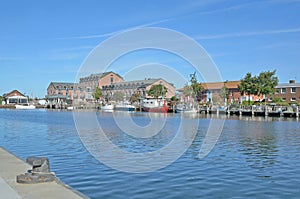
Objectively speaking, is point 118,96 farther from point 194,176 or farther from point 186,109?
point 194,176

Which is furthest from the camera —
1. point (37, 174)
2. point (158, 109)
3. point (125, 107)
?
point (125, 107)

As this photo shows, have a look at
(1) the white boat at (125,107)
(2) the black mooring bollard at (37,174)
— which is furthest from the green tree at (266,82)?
(2) the black mooring bollard at (37,174)

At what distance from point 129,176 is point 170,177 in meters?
1.67

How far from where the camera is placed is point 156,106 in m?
Answer: 113

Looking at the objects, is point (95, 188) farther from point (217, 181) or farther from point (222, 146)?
point (222, 146)

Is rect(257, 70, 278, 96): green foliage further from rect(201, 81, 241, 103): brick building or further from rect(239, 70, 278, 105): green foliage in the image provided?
rect(201, 81, 241, 103): brick building

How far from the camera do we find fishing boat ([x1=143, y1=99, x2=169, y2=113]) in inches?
4239

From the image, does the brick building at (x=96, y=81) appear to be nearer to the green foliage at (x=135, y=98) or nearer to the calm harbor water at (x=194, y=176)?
the green foliage at (x=135, y=98)

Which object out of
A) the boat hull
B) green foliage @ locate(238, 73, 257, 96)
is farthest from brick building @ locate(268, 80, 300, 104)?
the boat hull

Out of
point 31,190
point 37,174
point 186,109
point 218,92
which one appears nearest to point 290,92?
point 218,92

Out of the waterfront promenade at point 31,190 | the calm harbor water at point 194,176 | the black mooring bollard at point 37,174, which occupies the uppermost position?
the black mooring bollard at point 37,174

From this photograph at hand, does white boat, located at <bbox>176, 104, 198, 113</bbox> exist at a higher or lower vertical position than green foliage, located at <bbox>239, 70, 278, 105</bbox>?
lower

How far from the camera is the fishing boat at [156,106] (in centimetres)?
10767

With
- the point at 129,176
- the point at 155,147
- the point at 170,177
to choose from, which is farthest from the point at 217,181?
the point at 155,147
